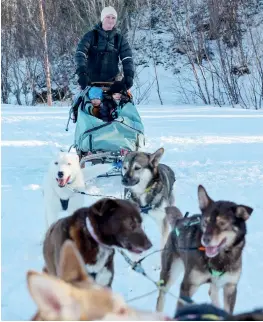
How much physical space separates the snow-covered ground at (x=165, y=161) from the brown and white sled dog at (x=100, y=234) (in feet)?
1.59

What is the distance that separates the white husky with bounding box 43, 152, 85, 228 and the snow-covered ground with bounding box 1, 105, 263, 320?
14.7 inches

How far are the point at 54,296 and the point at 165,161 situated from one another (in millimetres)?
6327

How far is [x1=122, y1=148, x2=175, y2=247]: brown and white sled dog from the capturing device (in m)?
4.27

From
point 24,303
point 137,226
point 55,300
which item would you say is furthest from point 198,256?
point 55,300

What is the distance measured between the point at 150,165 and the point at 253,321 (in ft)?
9.55

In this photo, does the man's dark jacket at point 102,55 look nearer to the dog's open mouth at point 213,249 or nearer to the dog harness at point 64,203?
the dog harness at point 64,203

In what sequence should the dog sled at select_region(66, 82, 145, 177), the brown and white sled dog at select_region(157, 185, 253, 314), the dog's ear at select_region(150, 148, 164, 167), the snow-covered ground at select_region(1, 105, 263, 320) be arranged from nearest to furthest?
the brown and white sled dog at select_region(157, 185, 253, 314) < the snow-covered ground at select_region(1, 105, 263, 320) < the dog's ear at select_region(150, 148, 164, 167) < the dog sled at select_region(66, 82, 145, 177)

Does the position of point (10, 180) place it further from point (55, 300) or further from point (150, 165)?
point (55, 300)

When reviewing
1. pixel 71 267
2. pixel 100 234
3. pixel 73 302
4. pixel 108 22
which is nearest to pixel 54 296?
pixel 73 302

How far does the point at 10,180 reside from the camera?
6.53 m

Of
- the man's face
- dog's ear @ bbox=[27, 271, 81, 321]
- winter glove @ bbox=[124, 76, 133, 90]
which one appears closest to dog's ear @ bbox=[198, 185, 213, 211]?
dog's ear @ bbox=[27, 271, 81, 321]

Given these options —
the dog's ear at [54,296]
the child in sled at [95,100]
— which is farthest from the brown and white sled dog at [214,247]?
the child in sled at [95,100]

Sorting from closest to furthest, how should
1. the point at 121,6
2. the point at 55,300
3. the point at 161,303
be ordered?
the point at 55,300
the point at 161,303
the point at 121,6

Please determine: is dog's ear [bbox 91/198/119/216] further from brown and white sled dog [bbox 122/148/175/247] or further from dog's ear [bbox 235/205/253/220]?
brown and white sled dog [bbox 122/148/175/247]
